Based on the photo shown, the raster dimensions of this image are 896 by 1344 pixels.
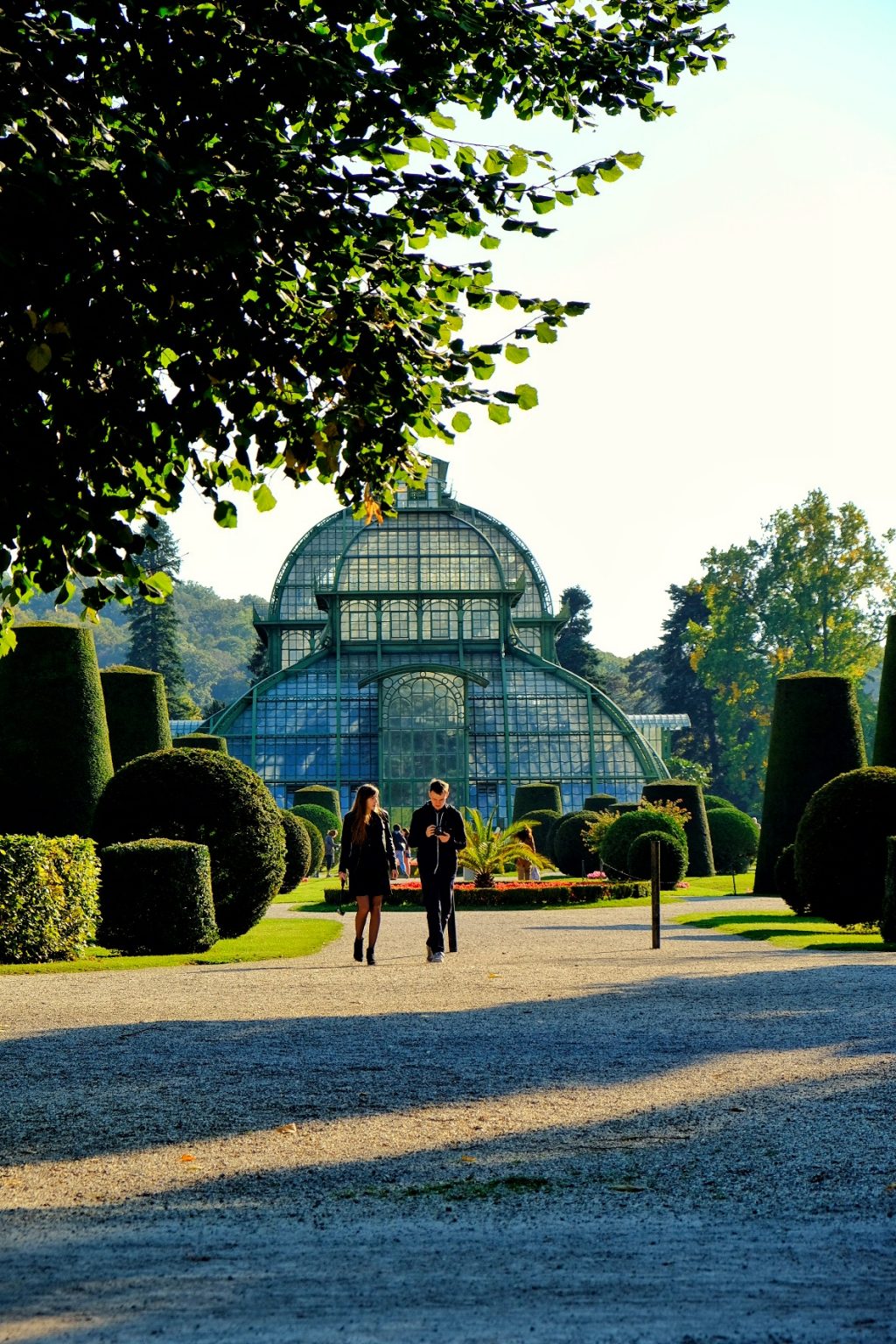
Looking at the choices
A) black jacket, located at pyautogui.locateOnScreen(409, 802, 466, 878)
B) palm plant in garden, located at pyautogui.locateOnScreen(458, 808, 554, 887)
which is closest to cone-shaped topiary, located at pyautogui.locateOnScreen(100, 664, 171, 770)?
palm plant in garden, located at pyautogui.locateOnScreen(458, 808, 554, 887)

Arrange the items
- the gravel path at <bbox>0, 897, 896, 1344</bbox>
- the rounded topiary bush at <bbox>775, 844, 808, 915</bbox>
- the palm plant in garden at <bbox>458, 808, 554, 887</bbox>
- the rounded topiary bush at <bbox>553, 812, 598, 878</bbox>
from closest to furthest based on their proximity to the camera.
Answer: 1. the gravel path at <bbox>0, 897, 896, 1344</bbox>
2. the rounded topiary bush at <bbox>775, 844, 808, 915</bbox>
3. the palm plant in garden at <bbox>458, 808, 554, 887</bbox>
4. the rounded topiary bush at <bbox>553, 812, 598, 878</bbox>

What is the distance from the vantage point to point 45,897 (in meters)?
14.6

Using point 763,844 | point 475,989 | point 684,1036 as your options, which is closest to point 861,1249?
point 684,1036

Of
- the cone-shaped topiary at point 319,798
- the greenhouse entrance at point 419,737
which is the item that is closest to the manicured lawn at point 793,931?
the cone-shaped topiary at point 319,798

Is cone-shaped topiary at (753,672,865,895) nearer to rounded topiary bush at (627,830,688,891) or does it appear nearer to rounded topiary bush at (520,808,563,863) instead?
rounded topiary bush at (627,830,688,891)

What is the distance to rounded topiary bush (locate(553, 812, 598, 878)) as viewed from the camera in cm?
3734

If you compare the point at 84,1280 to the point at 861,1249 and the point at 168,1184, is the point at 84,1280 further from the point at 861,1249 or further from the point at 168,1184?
the point at 861,1249

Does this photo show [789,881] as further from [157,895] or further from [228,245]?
[228,245]

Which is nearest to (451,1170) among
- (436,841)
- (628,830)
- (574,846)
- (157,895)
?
(436,841)

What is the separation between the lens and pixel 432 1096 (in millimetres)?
6512

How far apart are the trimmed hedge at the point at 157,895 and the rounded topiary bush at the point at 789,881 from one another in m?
9.28

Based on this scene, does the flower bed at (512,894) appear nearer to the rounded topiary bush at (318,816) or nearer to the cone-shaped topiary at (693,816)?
the cone-shaped topiary at (693,816)

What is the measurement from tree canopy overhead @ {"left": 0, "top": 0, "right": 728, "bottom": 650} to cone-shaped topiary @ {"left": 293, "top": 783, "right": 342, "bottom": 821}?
3669cm

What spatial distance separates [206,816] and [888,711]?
11.3 meters
